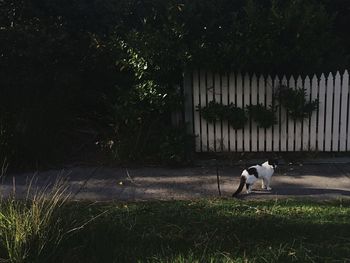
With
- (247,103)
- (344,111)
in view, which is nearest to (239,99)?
(247,103)

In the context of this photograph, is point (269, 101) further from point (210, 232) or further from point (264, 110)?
point (210, 232)

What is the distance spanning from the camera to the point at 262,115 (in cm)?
767

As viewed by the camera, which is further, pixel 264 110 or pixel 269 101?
pixel 269 101

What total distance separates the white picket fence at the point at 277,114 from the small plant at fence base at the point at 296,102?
0.43 feet

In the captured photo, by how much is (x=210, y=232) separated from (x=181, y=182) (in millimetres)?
2035

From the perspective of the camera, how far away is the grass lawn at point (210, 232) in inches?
166

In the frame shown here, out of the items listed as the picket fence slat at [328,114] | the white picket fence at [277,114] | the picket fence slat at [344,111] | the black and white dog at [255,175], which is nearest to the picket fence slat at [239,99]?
the white picket fence at [277,114]

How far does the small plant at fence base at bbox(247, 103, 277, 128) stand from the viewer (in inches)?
303

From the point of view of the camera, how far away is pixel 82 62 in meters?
8.34

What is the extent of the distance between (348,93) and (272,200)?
2885 millimetres

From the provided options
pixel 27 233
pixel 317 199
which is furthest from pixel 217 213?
pixel 27 233

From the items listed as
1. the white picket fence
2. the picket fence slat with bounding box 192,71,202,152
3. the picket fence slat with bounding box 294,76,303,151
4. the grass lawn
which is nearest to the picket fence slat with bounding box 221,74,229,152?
the white picket fence

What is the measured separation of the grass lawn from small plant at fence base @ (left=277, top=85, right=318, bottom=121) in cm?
222

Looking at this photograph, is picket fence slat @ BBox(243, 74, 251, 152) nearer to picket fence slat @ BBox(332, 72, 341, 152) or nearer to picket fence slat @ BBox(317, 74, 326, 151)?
picket fence slat @ BBox(317, 74, 326, 151)
